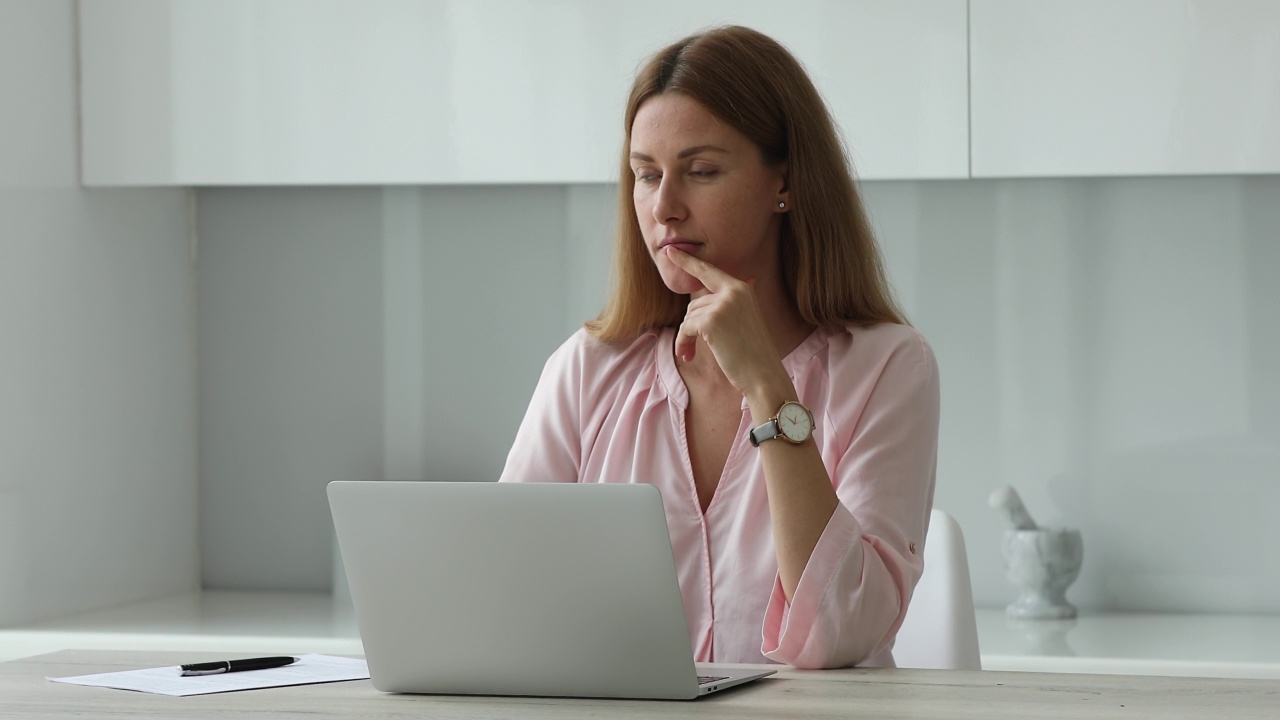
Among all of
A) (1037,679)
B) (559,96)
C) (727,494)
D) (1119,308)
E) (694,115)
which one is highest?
(559,96)

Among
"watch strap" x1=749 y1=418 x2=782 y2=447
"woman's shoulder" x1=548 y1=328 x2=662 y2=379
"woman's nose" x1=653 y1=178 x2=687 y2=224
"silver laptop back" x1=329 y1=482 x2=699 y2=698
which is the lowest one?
"silver laptop back" x1=329 y1=482 x2=699 y2=698

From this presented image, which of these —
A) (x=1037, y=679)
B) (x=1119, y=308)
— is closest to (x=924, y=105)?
(x=1119, y=308)

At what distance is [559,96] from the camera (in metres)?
2.45

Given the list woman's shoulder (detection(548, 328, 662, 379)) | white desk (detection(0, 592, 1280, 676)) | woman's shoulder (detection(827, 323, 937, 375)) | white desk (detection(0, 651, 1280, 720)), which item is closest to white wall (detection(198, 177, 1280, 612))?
white desk (detection(0, 592, 1280, 676))

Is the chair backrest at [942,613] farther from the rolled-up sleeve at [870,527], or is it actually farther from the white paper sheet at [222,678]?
the white paper sheet at [222,678]

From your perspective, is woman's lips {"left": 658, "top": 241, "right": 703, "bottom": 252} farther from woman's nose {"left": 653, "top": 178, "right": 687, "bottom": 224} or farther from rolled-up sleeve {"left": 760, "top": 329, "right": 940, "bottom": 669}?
rolled-up sleeve {"left": 760, "top": 329, "right": 940, "bottom": 669}

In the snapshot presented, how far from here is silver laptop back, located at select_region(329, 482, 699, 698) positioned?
1.08 meters

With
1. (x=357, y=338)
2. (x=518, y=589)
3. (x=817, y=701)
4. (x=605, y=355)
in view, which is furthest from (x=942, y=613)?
(x=357, y=338)

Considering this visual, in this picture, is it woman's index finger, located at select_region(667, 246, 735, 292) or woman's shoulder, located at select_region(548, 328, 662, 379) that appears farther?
woman's shoulder, located at select_region(548, 328, 662, 379)

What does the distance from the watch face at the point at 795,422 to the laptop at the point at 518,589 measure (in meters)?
0.31

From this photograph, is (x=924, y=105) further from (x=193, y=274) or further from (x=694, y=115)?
(x=193, y=274)

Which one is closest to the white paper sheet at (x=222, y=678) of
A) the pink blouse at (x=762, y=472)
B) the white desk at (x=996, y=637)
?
the pink blouse at (x=762, y=472)

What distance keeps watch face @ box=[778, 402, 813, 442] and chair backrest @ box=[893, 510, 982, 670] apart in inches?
13.7

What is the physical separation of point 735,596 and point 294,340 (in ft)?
5.39
